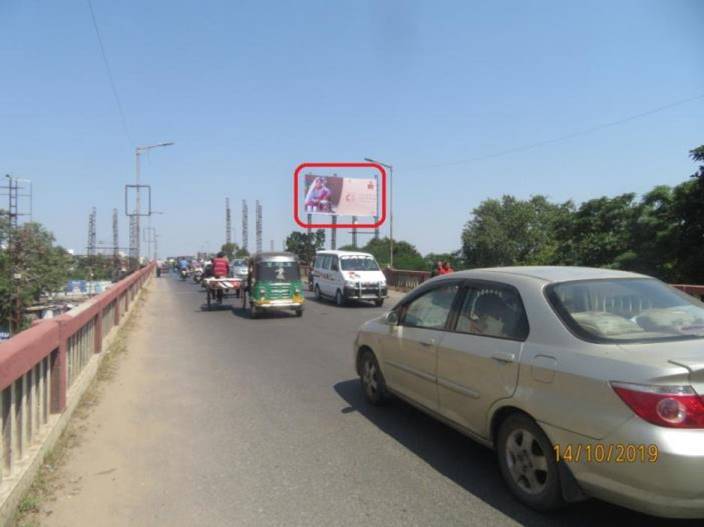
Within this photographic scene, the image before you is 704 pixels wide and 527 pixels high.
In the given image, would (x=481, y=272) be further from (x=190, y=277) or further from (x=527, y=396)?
(x=190, y=277)

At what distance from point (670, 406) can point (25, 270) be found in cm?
5826

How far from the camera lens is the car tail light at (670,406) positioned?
2988 mm

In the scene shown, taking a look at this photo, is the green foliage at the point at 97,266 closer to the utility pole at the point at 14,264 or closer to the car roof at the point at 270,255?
the utility pole at the point at 14,264

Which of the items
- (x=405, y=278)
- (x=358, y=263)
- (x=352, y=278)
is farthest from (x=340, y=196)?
(x=352, y=278)

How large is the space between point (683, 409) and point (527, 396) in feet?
3.12

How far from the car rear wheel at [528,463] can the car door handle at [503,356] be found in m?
0.38

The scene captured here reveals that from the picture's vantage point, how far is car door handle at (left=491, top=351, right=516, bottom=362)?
393 cm

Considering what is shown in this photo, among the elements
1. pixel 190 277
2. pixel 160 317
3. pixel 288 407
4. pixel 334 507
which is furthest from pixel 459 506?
pixel 190 277

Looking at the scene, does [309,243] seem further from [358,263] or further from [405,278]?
[358,263]

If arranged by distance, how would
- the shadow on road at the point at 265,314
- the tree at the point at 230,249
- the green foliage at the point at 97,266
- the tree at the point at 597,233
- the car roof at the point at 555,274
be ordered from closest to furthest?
the car roof at the point at 555,274 < the shadow on road at the point at 265,314 < the tree at the point at 597,233 < the green foliage at the point at 97,266 < the tree at the point at 230,249

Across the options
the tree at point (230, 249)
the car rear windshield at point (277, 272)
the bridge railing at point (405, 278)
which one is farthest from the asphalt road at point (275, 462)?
the tree at point (230, 249)

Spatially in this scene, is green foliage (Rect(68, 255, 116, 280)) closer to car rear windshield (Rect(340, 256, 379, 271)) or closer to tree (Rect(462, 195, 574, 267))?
tree (Rect(462, 195, 574, 267))

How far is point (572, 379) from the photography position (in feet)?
11.2

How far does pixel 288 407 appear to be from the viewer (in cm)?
646
